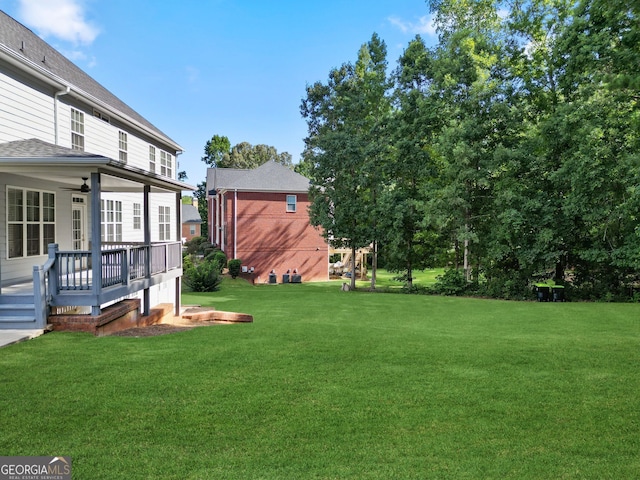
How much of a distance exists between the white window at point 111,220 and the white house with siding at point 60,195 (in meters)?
0.04

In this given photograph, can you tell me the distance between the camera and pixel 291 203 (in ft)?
112

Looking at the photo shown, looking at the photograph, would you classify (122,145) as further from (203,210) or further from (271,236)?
(203,210)

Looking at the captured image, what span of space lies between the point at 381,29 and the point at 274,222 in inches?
579

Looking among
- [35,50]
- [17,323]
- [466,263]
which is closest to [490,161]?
[466,263]

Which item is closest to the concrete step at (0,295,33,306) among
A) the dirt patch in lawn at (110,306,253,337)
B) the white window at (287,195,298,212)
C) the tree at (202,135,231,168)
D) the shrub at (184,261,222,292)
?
the dirt patch in lawn at (110,306,253,337)

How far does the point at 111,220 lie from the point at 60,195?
3.78m

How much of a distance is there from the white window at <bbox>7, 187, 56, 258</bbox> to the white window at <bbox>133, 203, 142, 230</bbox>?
6320 millimetres

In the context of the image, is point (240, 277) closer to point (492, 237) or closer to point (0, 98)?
point (492, 237)

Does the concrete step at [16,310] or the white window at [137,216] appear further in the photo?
the white window at [137,216]

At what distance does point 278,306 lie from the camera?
17.2 metres

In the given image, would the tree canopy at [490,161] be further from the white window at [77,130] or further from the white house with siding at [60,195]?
the white window at [77,130]

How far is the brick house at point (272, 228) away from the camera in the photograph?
33.4 m

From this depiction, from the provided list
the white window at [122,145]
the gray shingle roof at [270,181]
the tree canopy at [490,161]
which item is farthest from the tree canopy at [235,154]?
the white window at [122,145]

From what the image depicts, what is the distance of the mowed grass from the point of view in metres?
4.02
